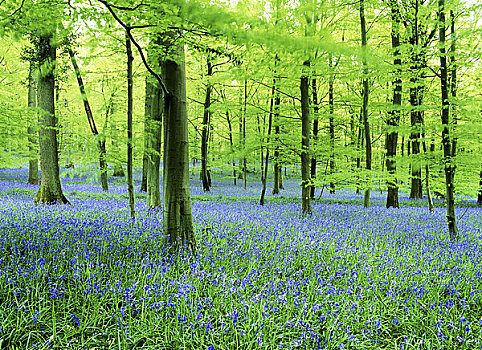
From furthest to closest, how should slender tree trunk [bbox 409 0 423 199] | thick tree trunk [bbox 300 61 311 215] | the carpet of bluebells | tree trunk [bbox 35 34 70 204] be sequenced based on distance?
1. thick tree trunk [bbox 300 61 311 215]
2. tree trunk [bbox 35 34 70 204]
3. slender tree trunk [bbox 409 0 423 199]
4. the carpet of bluebells

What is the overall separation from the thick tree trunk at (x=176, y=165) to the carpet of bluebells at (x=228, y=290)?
0.33 meters

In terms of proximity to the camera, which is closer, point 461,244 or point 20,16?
point 20,16

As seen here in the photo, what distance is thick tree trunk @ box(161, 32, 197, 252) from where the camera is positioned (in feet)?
14.3

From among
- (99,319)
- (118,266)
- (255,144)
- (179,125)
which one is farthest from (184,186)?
(255,144)

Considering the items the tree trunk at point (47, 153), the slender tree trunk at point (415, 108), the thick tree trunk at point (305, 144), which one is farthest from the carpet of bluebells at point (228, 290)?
the slender tree trunk at point (415, 108)

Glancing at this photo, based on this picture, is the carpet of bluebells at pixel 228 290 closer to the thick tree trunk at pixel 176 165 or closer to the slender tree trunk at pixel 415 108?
the thick tree trunk at pixel 176 165

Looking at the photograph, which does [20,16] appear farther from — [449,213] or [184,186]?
[449,213]

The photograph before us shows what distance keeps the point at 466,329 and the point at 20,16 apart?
641cm

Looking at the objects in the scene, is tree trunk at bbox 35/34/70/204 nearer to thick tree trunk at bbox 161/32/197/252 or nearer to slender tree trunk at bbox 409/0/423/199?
thick tree trunk at bbox 161/32/197/252

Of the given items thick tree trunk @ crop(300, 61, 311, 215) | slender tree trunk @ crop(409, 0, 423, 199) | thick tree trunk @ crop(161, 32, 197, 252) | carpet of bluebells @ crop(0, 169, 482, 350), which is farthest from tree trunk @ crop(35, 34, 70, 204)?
slender tree trunk @ crop(409, 0, 423, 199)

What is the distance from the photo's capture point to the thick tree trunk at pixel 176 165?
14.3ft

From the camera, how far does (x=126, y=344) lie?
7.25ft

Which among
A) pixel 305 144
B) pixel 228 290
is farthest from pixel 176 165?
pixel 305 144

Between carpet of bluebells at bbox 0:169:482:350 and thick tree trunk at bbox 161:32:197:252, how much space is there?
331 millimetres
